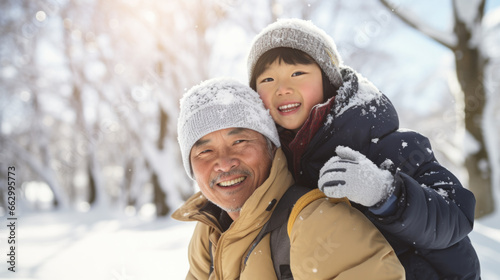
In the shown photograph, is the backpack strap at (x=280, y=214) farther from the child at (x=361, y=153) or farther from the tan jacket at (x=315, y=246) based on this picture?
the child at (x=361, y=153)

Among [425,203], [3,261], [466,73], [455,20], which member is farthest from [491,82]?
[3,261]

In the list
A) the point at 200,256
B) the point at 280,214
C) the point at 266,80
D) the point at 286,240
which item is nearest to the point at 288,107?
the point at 266,80

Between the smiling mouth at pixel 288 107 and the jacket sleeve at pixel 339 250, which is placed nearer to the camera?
the jacket sleeve at pixel 339 250

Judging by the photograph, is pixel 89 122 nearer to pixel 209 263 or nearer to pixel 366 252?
pixel 209 263

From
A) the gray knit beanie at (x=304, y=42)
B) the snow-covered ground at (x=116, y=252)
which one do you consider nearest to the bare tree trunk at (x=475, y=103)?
the snow-covered ground at (x=116, y=252)

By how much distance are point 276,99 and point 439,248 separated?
125cm

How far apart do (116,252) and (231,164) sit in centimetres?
464

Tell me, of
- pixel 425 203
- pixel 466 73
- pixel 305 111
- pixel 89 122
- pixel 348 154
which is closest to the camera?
pixel 425 203

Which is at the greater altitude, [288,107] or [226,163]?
Result: [288,107]

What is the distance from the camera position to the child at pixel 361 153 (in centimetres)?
133

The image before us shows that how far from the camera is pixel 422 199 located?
1.33m

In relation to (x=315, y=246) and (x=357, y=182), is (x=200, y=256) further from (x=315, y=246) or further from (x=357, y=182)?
(x=357, y=182)

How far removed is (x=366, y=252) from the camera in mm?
1265

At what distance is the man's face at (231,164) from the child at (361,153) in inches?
9.1
